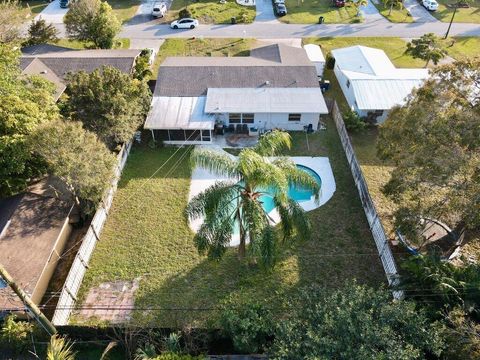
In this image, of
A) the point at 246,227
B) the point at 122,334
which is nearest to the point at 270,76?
the point at 246,227

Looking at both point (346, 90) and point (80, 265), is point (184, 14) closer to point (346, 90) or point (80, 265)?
point (346, 90)

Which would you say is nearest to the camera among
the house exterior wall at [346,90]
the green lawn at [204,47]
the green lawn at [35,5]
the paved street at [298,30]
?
the house exterior wall at [346,90]

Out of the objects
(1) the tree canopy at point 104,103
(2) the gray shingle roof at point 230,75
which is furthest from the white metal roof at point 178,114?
(1) the tree canopy at point 104,103

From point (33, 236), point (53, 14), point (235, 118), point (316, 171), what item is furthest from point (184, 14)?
point (33, 236)

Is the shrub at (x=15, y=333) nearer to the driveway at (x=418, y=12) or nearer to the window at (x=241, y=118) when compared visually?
the window at (x=241, y=118)

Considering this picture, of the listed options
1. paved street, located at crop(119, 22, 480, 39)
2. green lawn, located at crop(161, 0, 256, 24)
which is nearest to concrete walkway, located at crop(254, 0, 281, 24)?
green lawn, located at crop(161, 0, 256, 24)

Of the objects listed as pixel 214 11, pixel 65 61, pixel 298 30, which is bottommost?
pixel 298 30
